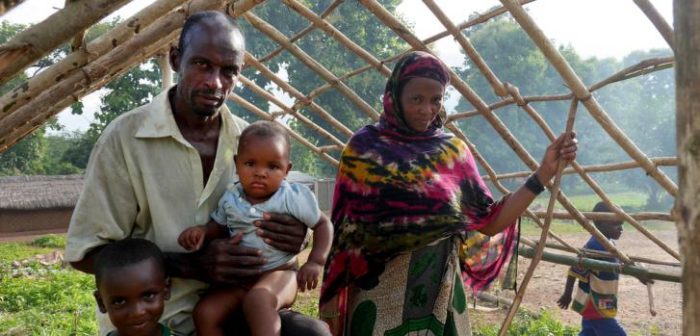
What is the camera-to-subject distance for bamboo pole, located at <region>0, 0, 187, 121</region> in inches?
97.3

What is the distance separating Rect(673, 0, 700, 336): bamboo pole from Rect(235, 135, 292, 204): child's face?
4.09 ft

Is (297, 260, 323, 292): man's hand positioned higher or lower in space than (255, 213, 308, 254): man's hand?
lower

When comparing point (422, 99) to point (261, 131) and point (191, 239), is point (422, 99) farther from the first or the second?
point (191, 239)

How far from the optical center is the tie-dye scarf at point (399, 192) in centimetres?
248

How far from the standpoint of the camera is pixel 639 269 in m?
3.69

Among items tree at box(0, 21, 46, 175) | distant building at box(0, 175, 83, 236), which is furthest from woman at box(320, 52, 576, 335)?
tree at box(0, 21, 46, 175)

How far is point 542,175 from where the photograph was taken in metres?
2.38

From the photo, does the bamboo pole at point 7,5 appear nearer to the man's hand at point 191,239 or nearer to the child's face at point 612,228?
the man's hand at point 191,239

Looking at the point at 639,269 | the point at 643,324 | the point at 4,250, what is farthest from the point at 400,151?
the point at 4,250

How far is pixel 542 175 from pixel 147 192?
150 cm

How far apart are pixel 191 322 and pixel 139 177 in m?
0.45

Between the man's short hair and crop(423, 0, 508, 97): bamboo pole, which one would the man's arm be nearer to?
the man's short hair

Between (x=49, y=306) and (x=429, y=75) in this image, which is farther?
(x=49, y=306)

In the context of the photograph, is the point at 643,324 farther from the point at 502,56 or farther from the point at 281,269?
the point at 502,56
